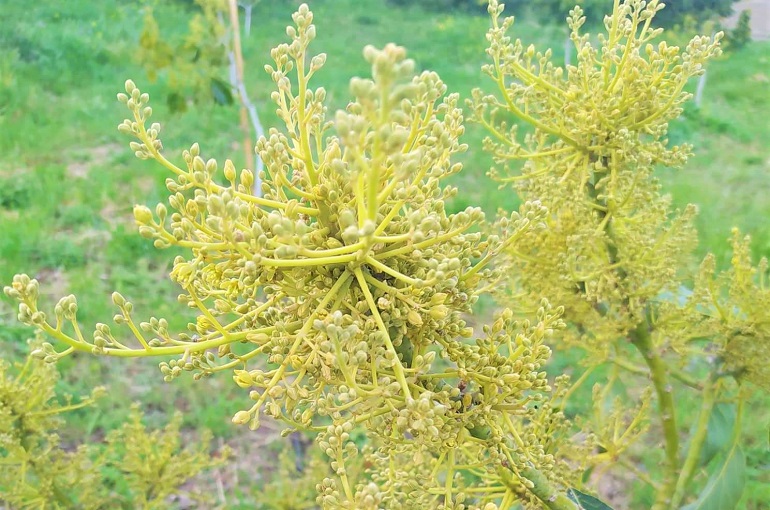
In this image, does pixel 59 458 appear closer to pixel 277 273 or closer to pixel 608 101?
pixel 277 273

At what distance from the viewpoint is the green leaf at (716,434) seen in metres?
1.69

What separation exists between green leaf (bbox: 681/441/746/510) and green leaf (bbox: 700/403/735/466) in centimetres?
4

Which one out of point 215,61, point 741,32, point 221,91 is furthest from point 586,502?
point 741,32

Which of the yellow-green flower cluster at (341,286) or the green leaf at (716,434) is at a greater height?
the yellow-green flower cluster at (341,286)

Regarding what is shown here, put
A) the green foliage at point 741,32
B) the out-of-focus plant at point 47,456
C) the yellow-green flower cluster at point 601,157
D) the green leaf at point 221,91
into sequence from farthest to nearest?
the green foliage at point 741,32 < the green leaf at point 221,91 < the out-of-focus plant at point 47,456 < the yellow-green flower cluster at point 601,157

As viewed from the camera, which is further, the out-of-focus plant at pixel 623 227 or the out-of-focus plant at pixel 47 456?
the out-of-focus plant at pixel 47 456

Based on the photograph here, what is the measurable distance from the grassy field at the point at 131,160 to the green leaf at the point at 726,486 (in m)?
0.46

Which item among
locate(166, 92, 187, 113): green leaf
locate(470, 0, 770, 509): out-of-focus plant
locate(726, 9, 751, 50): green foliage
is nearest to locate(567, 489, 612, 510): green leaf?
locate(470, 0, 770, 509): out-of-focus plant

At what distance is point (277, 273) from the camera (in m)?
0.87

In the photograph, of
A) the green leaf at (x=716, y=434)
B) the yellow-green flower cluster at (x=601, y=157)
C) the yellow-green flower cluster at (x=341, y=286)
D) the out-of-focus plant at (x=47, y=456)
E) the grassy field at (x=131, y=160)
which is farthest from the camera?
the grassy field at (x=131, y=160)

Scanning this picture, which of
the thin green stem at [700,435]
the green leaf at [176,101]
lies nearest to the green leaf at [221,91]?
the green leaf at [176,101]

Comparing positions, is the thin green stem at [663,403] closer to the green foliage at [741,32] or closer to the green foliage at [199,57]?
the green foliage at [199,57]

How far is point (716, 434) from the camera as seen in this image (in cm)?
170

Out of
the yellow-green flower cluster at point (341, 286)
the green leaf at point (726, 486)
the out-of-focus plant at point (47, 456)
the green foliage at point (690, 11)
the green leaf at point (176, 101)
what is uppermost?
the green foliage at point (690, 11)
